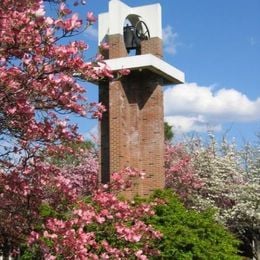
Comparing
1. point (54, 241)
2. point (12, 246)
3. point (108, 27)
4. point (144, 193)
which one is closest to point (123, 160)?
point (144, 193)

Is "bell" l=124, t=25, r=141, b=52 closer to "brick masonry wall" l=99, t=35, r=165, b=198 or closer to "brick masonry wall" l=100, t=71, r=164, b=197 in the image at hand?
"brick masonry wall" l=99, t=35, r=165, b=198

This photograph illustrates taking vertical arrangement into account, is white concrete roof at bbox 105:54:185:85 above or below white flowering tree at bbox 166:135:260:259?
above

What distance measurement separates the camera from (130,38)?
704 inches

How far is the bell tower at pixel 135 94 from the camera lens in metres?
16.7

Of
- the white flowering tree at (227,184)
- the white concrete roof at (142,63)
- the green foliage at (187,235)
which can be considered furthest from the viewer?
the white flowering tree at (227,184)

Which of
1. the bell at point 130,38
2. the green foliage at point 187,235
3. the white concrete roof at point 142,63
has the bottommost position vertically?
Answer: the green foliage at point 187,235

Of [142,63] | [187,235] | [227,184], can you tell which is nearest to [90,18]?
[187,235]

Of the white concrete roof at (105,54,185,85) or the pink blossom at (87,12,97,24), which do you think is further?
the white concrete roof at (105,54,185,85)

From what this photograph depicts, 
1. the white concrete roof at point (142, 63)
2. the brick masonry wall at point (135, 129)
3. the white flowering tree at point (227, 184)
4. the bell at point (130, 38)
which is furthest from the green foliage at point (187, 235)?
the white flowering tree at point (227, 184)

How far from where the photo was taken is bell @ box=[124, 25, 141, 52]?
1780 centimetres

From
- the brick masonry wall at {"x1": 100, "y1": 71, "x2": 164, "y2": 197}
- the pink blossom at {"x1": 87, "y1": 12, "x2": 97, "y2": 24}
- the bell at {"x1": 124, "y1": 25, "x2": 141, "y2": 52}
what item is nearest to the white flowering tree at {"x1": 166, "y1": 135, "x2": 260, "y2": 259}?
the brick masonry wall at {"x1": 100, "y1": 71, "x2": 164, "y2": 197}

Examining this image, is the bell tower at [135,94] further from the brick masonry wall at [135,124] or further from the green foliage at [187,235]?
the green foliage at [187,235]

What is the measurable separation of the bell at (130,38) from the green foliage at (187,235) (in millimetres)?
5724

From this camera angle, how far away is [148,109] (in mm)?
17609
